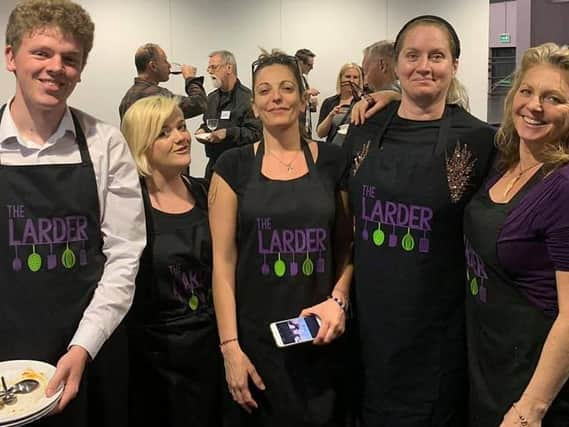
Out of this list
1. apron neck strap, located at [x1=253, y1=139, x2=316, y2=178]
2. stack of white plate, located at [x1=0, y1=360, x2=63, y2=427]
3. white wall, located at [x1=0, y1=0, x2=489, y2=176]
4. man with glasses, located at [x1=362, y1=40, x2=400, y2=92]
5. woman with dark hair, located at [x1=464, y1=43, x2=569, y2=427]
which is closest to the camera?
stack of white plate, located at [x1=0, y1=360, x2=63, y2=427]

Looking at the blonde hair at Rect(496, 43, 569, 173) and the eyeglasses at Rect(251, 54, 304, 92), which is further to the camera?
the eyeglasses at Rect(251, 54, 304, 92)

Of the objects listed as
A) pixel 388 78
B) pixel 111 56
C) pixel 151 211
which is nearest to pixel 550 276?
pixel 151 211

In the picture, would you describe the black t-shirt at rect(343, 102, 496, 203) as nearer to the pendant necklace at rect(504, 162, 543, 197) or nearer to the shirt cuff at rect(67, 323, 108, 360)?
the pendant necklace at rect(504, 162, 543, 197)

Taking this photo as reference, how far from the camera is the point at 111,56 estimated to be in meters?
5.95

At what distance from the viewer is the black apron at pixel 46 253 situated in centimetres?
143

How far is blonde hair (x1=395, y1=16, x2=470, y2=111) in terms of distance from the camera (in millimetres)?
1702

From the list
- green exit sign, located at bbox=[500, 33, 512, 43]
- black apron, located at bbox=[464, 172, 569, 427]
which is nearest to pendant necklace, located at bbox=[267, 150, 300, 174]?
black apron, located at bbox=[464, 172, 569, 427]

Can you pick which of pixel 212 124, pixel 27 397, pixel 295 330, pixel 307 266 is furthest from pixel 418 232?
pixel 212 124

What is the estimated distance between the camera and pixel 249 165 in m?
1.77

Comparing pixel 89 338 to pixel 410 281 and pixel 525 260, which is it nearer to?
pixel 410 281

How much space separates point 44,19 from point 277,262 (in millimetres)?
810

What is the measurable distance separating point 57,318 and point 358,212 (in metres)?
0.81

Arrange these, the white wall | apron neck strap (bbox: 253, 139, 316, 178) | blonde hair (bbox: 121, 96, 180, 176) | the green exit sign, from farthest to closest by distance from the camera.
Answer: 1. the green exit sign
2. the white wall
3. blonde hair (bbox: 121, 96, 180, 176)
4. apron neck strap (bbox: 253, 139, 316, 178)

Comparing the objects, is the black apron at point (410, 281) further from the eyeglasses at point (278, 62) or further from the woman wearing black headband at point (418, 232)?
the eyeglasses at point (278, 62)
